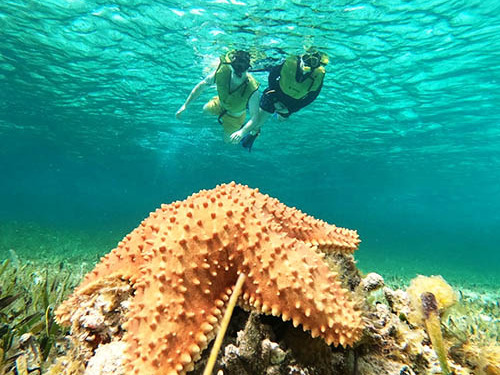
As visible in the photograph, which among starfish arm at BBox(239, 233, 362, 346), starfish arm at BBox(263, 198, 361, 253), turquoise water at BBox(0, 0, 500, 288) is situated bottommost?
starfish arm at BBox(239, 233, 362, 346)

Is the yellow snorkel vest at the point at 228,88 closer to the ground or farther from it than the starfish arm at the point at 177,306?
farther from it

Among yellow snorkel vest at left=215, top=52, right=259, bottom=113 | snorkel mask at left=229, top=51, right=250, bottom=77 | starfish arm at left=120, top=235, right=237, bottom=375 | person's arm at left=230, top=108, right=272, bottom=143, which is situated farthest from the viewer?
yellow snorkel vest at left=215, top=52, right=259, bottom=113

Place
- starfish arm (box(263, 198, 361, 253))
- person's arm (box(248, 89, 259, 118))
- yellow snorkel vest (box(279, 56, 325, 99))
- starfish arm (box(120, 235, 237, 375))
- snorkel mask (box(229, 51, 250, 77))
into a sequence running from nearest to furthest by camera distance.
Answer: starfish arm (box(120, 235, 237, 375)) < starfish arm (box(263, 198, 361, 253)) < person's arm (box(248, 89, 259, 118)) < yellow snorkel vest (box(279, 56, 325, 99)) < snorkel mask (box(229, 51, 250, 77))

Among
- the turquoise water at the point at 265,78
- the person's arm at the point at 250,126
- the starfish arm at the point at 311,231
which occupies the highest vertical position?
the turquoise water at the point at 265,78

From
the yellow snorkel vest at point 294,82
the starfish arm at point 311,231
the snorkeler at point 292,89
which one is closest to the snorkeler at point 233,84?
the snorkeler at point 292,89

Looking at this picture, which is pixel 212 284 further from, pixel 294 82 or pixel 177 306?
pixel 294 82

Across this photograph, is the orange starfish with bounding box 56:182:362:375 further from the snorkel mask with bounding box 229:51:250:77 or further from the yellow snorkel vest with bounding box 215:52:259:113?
the snorkel mask with bounding box 229:51:250:77

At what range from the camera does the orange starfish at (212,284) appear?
5.40ft

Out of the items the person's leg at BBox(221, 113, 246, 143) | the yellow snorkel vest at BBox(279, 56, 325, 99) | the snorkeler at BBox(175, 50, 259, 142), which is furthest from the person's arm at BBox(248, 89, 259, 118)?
the person's leg at BBox(221, 113, 246, 143)

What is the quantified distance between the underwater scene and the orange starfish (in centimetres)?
1

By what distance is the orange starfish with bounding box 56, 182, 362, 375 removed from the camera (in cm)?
A: 165

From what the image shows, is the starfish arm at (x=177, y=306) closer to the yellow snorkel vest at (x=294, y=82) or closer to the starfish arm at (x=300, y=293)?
the starfish arm at (x=300, y=293)

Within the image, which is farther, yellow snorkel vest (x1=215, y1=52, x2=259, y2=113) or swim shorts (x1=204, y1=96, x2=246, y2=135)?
swim shorts (x1=204, y1=96, x2=246, y2=135)

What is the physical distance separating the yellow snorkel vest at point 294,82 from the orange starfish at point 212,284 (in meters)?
7.99
